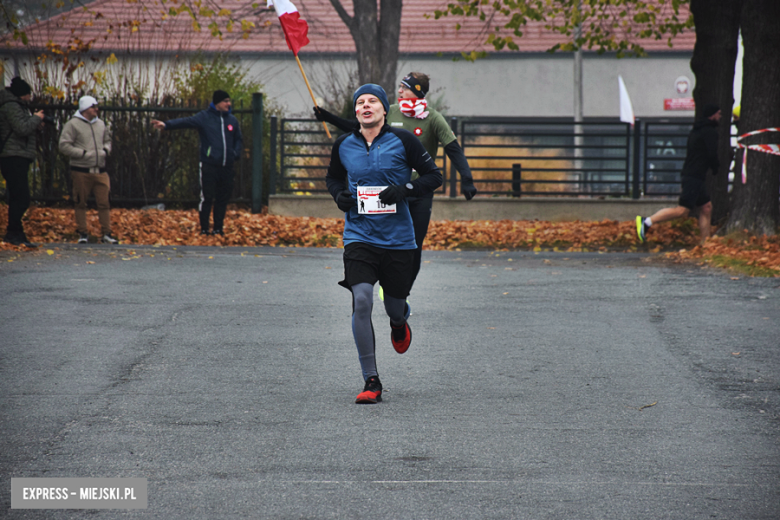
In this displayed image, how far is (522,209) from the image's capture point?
17.9 m

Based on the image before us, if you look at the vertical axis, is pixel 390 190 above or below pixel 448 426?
above

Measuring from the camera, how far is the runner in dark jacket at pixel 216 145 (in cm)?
1400

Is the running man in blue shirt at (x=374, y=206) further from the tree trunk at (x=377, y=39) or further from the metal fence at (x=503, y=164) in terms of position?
the tree trunk at (x=377, y=39)

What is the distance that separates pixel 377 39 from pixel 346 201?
12961 mm

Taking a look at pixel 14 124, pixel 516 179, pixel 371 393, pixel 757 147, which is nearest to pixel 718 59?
pixel 757 147

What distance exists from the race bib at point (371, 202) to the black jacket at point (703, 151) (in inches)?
340

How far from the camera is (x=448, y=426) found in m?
4.69

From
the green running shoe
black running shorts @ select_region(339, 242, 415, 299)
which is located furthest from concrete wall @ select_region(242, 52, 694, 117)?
black running shorts @ select_region(339, 242, 415, 299)

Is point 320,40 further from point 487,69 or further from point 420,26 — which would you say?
point 487,69

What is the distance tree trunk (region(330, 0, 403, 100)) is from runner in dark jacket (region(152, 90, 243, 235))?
13.3 feet

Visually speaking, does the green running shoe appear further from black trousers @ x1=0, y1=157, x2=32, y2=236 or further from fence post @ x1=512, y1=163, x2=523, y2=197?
black trousers @ x1=0, y1=157, x2=32, y2=236

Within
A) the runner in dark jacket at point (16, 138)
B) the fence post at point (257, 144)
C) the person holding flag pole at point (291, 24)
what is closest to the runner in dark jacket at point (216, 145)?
the runner in dark jacket at point (16, 138)

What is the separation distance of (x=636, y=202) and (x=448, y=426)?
14406mm

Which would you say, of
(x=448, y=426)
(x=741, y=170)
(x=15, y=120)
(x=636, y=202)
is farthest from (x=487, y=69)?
(x=448, y=426)
